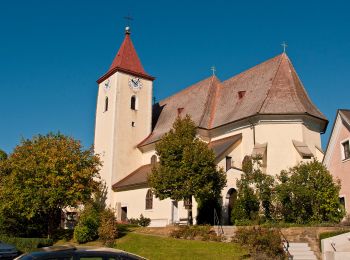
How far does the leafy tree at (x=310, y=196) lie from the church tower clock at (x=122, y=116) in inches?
869

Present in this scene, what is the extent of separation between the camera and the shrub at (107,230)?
26747 mm

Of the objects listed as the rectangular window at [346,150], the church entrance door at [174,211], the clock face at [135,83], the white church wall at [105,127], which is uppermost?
the clock face at [135,83]

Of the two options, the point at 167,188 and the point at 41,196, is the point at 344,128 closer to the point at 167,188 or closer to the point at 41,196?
the point at 167,188

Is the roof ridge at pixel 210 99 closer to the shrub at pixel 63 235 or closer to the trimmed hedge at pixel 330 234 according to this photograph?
the shrub at pixel 63 235

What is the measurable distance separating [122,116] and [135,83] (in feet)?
14.3

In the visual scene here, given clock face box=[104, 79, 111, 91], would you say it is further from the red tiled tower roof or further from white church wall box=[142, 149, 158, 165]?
white church wall box=[142, 149, 158, 165]

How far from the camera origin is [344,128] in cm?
2708

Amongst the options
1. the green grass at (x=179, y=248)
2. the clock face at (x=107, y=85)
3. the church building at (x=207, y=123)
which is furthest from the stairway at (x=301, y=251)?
the clock face at (x=107, y=85)

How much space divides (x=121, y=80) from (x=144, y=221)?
55.5 feet

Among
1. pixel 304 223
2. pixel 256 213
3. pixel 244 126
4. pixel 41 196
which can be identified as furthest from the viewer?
pixel 244 126

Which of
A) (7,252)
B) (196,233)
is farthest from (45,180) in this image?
(196,233)

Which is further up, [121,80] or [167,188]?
[121,80]

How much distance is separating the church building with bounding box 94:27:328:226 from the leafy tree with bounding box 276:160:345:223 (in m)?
6.24

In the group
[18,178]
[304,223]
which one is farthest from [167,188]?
[18,178]
